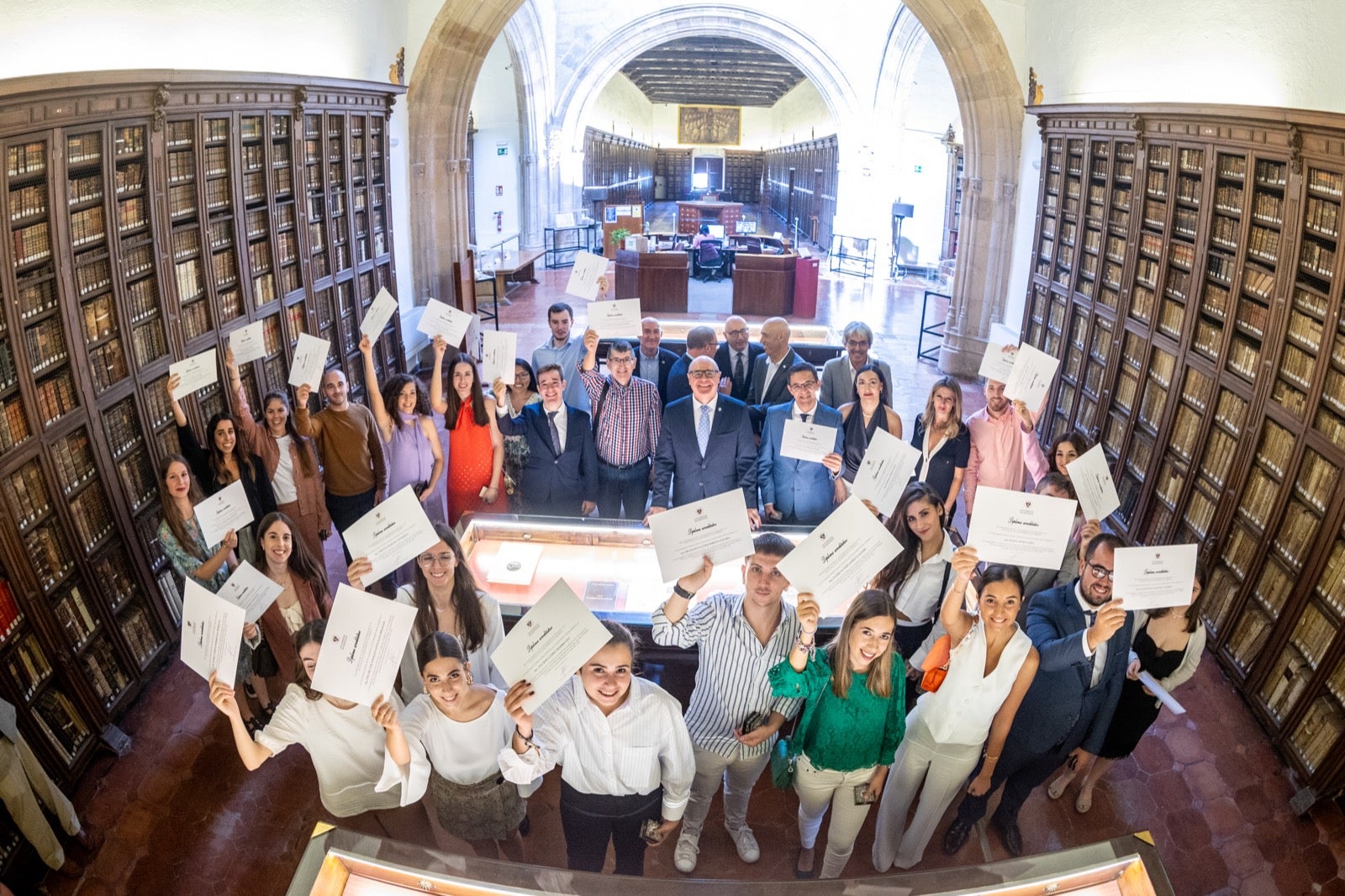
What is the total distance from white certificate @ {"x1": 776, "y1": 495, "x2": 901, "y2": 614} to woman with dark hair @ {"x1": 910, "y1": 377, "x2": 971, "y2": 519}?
6.31 feet

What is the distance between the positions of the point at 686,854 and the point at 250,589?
188cm

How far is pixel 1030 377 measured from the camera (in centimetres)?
482

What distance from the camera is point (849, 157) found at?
18859 millimetres

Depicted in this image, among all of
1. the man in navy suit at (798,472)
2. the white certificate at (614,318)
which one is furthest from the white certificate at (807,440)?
the white certificate at (614,318)

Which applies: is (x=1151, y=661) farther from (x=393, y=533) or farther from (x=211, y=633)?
(x=211, y=633)

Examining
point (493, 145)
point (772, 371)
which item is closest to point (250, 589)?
point (772, 371)

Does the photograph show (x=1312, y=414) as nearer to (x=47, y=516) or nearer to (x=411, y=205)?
(x=47, y=516)

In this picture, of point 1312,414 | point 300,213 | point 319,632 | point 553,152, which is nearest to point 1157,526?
point 1312,414

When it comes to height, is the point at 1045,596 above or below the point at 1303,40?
below

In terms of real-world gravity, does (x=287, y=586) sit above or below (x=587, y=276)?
below

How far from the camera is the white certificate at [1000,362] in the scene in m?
5.04

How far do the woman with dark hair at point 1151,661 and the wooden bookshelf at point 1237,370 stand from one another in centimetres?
101

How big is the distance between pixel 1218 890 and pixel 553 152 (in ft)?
59.5

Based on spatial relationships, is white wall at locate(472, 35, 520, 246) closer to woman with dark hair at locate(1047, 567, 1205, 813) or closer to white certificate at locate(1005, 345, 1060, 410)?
white certificate at locate(1005, 345, 1060, 410)
